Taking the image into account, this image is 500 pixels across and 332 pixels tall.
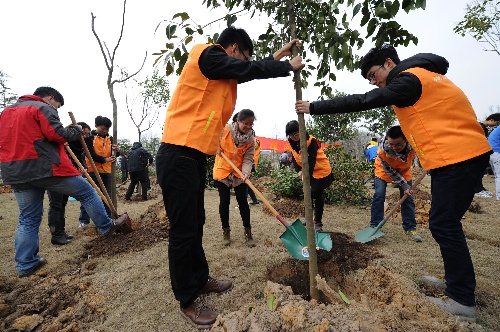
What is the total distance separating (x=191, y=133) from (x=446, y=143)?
1.62 metres

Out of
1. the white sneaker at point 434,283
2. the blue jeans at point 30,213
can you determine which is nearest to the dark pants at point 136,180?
the blue jeans at point 30,213

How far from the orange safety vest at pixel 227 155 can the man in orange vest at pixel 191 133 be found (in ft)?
4.86

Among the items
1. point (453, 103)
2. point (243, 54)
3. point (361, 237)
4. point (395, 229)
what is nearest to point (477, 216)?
point (395, 229)

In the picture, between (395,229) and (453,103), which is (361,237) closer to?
(395,229)

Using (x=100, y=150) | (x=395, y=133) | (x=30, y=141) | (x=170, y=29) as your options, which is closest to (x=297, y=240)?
(x=395, y=133)

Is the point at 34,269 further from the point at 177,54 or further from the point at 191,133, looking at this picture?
the point at 177,54

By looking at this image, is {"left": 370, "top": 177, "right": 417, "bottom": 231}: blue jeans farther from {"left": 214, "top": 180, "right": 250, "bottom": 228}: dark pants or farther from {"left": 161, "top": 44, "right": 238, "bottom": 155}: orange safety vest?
{"left": 161, "top": 44, "right": 238, "bottom": 155}: orange safety vest

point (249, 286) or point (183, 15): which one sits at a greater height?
point (183, 15)

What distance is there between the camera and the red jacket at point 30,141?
270 cm

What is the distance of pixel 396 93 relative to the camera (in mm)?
1713

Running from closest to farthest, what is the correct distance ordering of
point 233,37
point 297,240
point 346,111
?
point 346,111 < point 233,37 < point 297,240

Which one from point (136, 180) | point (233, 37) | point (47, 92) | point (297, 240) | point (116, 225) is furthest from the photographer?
point (136, 180)

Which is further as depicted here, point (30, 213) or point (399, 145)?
point (399, 145)

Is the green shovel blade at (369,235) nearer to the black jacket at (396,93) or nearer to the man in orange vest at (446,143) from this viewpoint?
the man in orange vest at (446,143)
